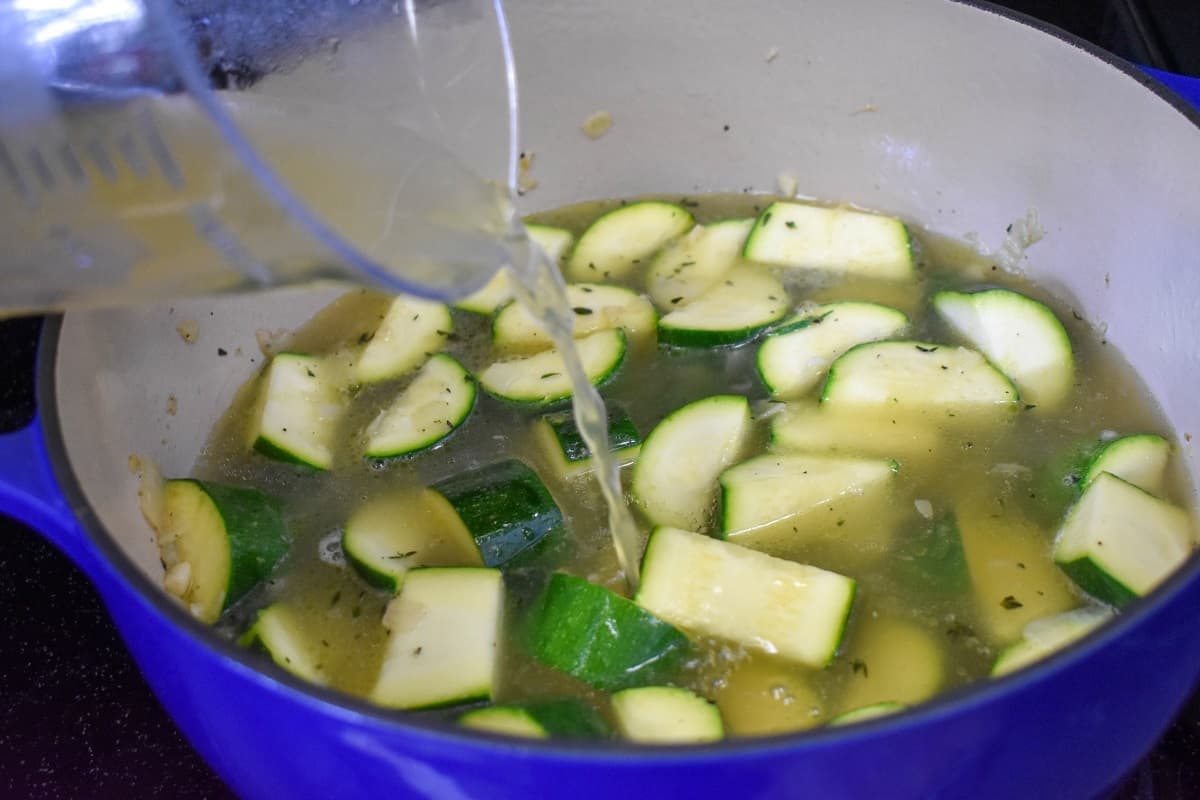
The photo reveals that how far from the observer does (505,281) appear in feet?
6.06

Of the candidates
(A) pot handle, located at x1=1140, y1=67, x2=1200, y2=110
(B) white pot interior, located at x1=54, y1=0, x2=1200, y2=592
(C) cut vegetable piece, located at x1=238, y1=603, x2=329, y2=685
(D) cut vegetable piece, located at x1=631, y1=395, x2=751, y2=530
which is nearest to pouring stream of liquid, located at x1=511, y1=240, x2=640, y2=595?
(D) cut vegetable piece, located at x1=631, y1=395, x2=751, y2=530

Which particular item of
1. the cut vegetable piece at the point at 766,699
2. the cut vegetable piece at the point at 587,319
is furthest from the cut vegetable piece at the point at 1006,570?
the cut vegetable piece at the point at 587,319

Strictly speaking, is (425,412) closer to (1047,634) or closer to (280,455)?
(280,455)

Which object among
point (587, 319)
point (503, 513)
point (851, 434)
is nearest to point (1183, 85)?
point (851, 434)

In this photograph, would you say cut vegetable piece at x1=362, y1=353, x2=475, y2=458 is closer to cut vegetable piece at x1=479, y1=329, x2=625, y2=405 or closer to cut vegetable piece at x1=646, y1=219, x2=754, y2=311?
cut vegetable piece at x1=479, y1=329, x2=625, y2=405

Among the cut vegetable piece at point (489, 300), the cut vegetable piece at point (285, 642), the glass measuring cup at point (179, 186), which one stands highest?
the glass measuring cup at point (179, 186)

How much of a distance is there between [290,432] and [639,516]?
1.66ft

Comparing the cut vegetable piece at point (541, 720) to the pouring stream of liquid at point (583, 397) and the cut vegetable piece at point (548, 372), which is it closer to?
the pouring stream of liquid at point (583, 397)

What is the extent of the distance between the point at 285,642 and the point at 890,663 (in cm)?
68

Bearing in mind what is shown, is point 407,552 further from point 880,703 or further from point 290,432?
point 880,703

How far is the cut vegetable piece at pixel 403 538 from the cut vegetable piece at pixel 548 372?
0.22 metres

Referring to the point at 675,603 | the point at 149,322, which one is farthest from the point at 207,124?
the point at 675,603

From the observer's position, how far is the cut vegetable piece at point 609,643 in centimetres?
131

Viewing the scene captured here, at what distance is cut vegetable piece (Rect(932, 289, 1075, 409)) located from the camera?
1708 millimetres
